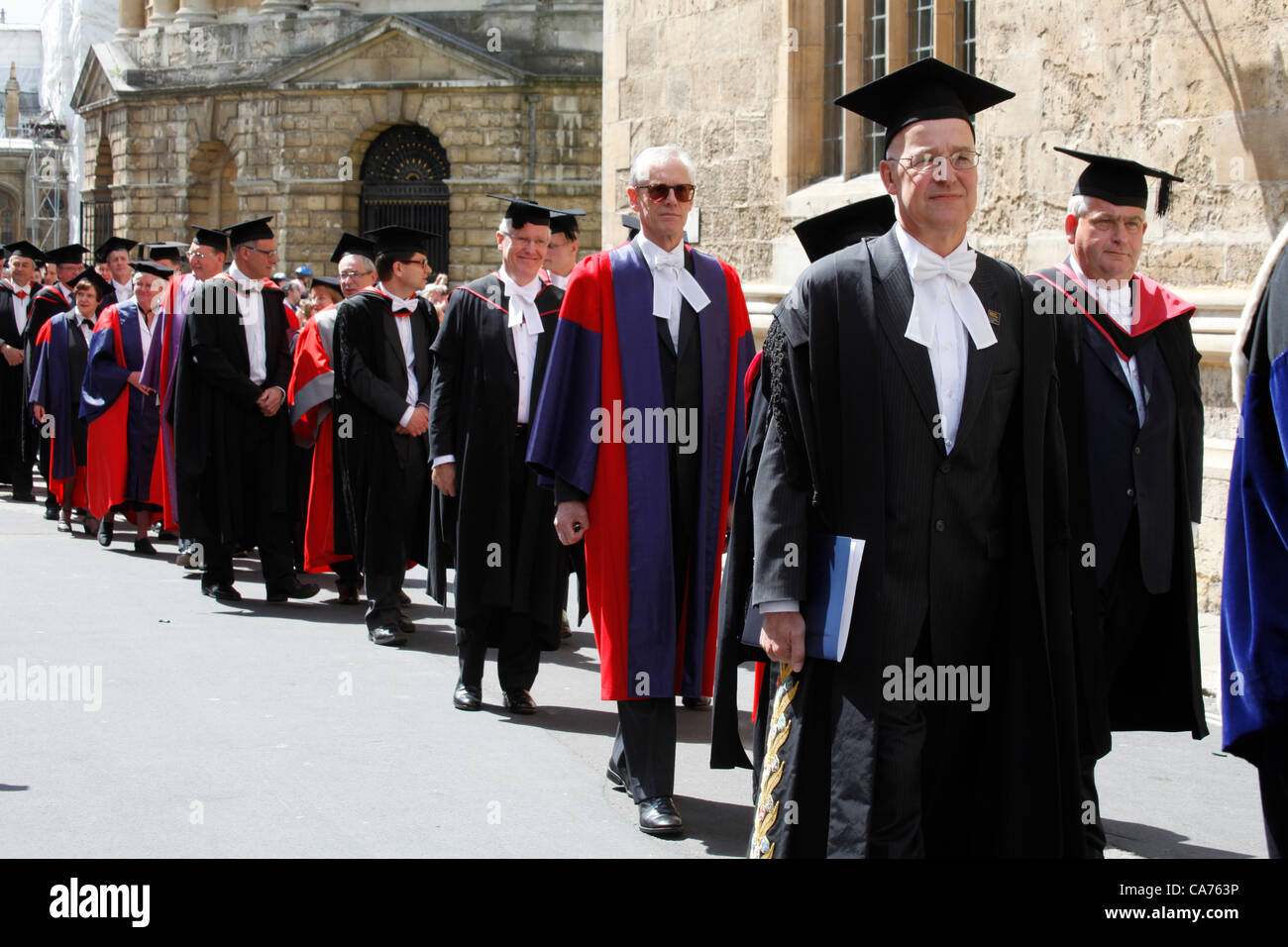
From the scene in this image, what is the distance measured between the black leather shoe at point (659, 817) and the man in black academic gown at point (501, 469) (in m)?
1.96

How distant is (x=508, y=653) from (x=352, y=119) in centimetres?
3070

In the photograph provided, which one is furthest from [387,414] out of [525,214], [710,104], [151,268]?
[710,104]

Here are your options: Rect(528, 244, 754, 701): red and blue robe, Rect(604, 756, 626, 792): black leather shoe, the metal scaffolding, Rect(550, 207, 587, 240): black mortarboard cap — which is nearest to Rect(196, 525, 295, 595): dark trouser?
Rect(550, 207, 587, 240): black mortarboard cap

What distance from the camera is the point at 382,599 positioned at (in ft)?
30.9

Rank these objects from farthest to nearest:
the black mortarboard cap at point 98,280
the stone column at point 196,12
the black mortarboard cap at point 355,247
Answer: the stone column at point 196,12 → the black mortarboard cap at point 98,280 → the black mortarboard cap at point 355,247

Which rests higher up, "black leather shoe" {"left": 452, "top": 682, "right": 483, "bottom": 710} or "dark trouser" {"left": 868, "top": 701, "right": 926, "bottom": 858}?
"dark trouser" {"left": 868, "top": 701, "right": 926, "bottom": 858}

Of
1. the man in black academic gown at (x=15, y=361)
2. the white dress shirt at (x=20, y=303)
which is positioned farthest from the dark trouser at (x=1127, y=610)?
the white dress shirt at (x=20, y=303)

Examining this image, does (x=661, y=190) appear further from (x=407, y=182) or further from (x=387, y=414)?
(x=407, y=182)

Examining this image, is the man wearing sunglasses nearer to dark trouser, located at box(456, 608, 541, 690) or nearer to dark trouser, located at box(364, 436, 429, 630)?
dark trouser, located at box(456, 608, 541, 690)

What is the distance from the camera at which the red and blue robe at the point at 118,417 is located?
13.2 m

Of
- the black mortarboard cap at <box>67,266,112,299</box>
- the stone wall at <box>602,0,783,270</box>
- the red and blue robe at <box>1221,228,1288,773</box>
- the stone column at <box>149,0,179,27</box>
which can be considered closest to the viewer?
the red and blue robe at <box>1221,228,1288,773</box>

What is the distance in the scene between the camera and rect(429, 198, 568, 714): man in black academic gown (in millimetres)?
7613

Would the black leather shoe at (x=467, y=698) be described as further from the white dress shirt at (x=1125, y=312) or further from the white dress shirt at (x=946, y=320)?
the white dress shirt at (x=946, y=320)

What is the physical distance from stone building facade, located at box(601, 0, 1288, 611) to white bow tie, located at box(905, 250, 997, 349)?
535 centimetres
